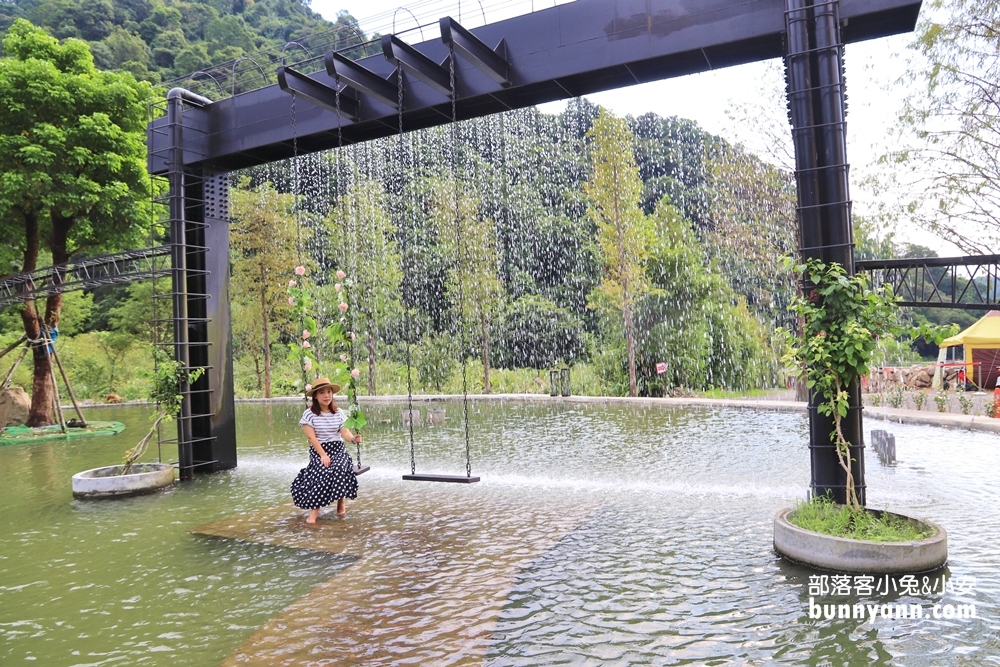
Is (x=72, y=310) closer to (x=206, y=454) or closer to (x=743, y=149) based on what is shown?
(x=206, y=454)

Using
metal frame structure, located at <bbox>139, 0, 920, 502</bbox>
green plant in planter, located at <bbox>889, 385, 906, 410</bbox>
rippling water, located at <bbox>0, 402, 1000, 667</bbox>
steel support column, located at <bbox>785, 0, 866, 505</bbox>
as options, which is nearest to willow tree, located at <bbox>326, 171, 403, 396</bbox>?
metal frame structure, located at <bbox>139, 0, 920, 502</bbox>

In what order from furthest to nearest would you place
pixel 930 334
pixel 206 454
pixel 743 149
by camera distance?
1. pixel 743 149
2. pixel 206 454
3. pixel 930 334

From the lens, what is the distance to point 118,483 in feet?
25.1

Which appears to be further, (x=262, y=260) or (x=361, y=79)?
(x=262, y=260)

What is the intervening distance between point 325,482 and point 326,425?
1.70ft

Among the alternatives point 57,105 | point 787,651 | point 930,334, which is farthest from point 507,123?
point 787,651

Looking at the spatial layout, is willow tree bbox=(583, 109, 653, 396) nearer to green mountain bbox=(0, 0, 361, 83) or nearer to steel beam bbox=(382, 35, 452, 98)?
steel beam bbox=(382, 35, 452, 98)

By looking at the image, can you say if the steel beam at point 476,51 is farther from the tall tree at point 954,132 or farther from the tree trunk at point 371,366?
the tree trunk at point 371,366

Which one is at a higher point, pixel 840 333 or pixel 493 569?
pixel 840 333

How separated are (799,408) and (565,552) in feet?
33.8

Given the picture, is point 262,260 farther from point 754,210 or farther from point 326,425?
point 326,425

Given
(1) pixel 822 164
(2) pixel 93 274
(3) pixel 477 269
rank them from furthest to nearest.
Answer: (3) pixel 477 269 → (2) pixel 93 274 → (1) pixel 822 164

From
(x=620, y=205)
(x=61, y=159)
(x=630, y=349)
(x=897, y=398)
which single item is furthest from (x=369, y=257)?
(x=897, y=398)

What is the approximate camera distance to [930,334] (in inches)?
183
